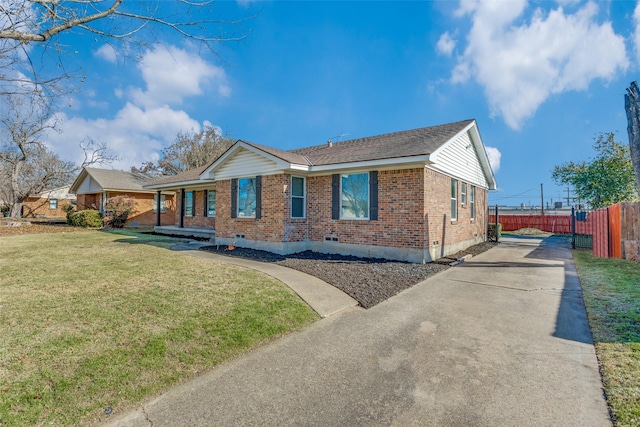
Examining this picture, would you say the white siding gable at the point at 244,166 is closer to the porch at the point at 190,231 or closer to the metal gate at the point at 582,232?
the porch at the point at 190,231

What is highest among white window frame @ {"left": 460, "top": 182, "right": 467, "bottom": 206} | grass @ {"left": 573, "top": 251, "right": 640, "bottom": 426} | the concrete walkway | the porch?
white window frame @ {"left": 460, "top": 182, "right": 467, "bottom": 206}

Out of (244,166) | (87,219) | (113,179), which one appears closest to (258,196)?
(244,166)

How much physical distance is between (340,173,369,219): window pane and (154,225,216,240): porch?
7139mm

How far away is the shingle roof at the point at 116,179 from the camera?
23.4 metres

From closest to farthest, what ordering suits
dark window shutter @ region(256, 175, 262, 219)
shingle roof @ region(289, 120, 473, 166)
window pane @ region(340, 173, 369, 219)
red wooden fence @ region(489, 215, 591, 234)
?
shingle roof @ region(289, 120, 473, 166)
window pane @ region(340, 173, 369, 219)
dark window shutter @ region(256, 175, 262, 219)
red wooden fence @ region(489, 215, 591, 234)

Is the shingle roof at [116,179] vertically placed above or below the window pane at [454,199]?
above

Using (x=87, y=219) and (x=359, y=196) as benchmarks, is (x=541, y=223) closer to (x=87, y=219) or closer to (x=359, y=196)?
(x=359, y=196)

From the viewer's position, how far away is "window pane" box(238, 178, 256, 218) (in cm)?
1157

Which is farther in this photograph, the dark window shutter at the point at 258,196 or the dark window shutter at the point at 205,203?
the dark window shutter at the point at 205,203

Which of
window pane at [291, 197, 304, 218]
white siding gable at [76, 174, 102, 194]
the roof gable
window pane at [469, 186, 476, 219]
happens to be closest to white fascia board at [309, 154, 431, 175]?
the roof gable

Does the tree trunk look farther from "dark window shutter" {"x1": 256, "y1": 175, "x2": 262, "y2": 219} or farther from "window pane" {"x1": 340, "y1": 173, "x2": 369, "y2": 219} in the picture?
"dark window shutter" {"x1": 256, "y1": 175, "x2": 262, "y2": 219}

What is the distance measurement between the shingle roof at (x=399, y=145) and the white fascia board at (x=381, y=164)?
0.12 meters

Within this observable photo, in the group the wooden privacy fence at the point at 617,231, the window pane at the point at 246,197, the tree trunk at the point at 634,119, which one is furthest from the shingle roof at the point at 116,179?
the wooden privacy fence at the point at 617,231

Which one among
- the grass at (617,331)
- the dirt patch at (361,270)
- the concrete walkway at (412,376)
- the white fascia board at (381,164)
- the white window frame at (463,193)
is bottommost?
the concrete walkway at (412,376)
